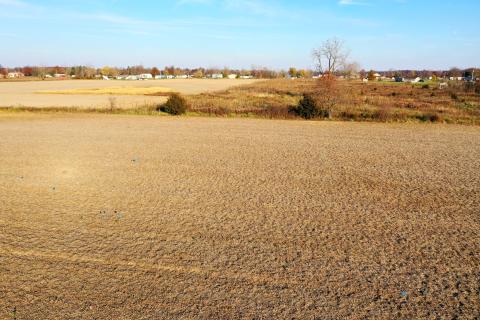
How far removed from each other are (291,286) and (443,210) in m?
4.83

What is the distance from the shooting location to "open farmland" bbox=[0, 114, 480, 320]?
495 cm

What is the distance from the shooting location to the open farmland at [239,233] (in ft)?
16.2

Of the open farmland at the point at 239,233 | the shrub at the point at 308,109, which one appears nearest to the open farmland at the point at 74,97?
the shrub at the point at 308,109

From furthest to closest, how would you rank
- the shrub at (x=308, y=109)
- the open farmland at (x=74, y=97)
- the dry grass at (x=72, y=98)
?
the open farmland at (x=74, y=97) < the dry grass at (x=72, y=98) < the shrub at (x=308, y=109)

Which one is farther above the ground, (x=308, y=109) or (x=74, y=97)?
(x=74, y=97)

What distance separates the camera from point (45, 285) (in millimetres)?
5238

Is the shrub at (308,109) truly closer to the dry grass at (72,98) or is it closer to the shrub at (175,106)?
the shrub at (175,106)

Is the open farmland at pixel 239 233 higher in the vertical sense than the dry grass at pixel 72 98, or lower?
lower

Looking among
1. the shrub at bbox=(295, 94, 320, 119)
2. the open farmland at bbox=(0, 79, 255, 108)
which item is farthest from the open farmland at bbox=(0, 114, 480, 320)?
the open farmland at bbox=(0, 79, 255, 108)

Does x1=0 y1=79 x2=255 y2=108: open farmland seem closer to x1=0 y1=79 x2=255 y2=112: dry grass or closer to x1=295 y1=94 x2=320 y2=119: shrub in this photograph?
x1=0 y1=79 x2=255 y2=112: dry grass

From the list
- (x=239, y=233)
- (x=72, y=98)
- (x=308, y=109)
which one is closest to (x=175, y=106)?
(x=308, y=109)

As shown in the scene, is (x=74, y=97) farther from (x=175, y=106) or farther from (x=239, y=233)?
(x=239, y=233)

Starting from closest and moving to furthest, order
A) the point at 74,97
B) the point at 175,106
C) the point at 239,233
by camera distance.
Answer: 1. the point at 239,233
2. the point at 175,106
3. the point at 74,97

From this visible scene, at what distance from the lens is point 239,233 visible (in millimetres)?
7102
